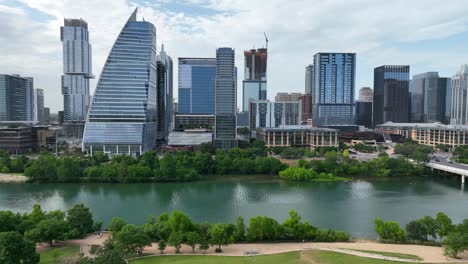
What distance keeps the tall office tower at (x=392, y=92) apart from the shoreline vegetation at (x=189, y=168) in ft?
199

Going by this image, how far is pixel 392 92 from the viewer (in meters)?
95.0

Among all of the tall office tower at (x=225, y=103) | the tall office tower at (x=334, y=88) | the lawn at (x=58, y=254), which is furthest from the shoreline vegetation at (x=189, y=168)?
the tall office tower at (x=334, y=88)

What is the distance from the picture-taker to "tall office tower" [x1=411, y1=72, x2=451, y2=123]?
103938mm

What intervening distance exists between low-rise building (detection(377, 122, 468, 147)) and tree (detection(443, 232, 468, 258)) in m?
47.7

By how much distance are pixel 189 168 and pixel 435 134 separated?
46.0 m

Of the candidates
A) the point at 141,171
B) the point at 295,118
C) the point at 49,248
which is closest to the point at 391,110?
the point at 295,118

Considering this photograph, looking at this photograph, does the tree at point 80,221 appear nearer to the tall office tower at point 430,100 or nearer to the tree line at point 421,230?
the tree line at point 421,230

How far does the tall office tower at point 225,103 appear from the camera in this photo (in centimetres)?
5416

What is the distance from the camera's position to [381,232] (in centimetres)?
1736

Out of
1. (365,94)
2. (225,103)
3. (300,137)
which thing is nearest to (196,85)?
(225,103)

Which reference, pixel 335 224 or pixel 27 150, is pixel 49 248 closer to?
pixel 335 224

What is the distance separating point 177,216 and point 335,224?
9585 millimetres

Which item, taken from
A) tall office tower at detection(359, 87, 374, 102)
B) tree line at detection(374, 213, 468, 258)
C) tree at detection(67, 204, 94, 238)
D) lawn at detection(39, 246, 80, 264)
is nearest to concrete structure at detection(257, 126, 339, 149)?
tree line at detection(374, 213, 468, 258)

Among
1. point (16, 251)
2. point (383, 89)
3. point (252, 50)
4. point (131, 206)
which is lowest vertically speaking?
point (131, 206)
